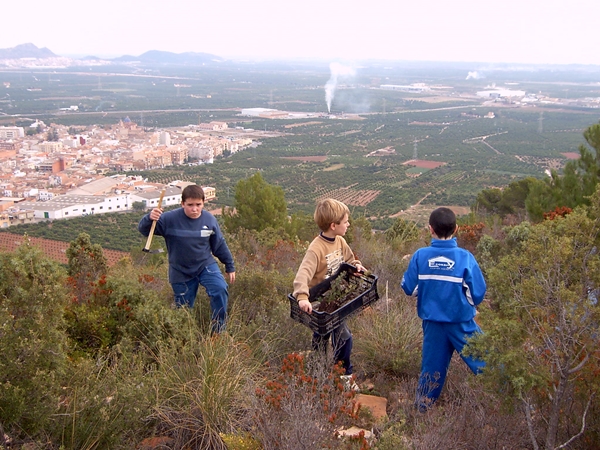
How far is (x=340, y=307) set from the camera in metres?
2.49

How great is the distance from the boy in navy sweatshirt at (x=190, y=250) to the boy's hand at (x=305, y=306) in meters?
0.83

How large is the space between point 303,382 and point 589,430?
1.07m

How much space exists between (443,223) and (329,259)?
24.0 inches

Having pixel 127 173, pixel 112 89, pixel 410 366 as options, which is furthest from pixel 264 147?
pixel 112 89

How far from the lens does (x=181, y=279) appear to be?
3.25m

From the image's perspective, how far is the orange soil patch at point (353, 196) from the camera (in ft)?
92.4

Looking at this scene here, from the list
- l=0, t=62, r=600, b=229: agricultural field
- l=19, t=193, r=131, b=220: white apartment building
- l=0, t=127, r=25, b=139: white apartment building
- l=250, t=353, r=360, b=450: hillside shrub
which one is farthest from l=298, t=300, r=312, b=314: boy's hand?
l=0, t=127, r=25, b=139: white apartment building

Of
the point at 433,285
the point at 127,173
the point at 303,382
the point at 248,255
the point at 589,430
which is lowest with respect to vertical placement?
the point at 127,173

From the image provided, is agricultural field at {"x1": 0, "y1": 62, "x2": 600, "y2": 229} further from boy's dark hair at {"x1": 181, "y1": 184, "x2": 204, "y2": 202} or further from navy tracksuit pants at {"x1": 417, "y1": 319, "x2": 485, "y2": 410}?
navy tracksuit pants at {"x1": 417, "y1": 319, "x2": 485, "y2": 410}

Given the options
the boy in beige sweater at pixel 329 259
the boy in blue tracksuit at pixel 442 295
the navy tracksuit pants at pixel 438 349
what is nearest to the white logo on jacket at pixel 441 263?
the boy in blue tracksuit at pixel 442 295

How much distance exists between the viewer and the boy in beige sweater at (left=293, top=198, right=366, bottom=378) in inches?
104

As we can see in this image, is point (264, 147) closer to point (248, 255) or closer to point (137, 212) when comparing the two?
point (137, 212)

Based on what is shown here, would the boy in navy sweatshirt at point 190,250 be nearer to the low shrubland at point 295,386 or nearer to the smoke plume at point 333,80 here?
the low shrubland at point 295,386

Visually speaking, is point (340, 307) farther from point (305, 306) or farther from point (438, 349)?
point (438, 349)
